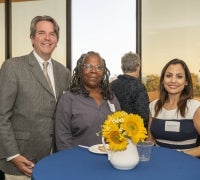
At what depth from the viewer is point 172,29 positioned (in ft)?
15.5

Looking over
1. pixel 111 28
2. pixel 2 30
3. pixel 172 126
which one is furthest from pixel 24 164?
pixel 2 30

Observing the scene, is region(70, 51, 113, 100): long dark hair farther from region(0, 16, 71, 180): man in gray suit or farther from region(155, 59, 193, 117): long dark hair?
region(155, 59, 193, 117): long dark hair

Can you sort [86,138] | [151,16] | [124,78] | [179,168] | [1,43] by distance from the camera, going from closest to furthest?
[179,168]
[86,138]
[124,78]
[151,16]
[1,43]

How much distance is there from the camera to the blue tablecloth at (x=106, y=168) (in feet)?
4.91

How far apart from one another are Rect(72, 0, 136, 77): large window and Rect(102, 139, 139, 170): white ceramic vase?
320 centimetres

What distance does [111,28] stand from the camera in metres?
4.84

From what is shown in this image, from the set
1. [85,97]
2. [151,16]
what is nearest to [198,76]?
[151,16]

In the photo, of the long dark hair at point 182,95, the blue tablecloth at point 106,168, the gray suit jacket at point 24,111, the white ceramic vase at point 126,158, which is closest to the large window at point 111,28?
the long dark hair at point 182,95

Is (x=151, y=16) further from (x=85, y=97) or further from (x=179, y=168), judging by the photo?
(x=179, y=168)

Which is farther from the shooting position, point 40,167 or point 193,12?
point 193,12

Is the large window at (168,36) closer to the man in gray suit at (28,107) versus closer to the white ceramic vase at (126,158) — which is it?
the man in gray suit at (28,107)

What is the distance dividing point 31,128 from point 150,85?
298 cm

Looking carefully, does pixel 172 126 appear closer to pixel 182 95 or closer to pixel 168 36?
pixel 182 95

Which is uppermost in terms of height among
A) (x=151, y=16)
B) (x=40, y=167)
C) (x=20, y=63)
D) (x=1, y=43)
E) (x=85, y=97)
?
(x=151, y=16)
